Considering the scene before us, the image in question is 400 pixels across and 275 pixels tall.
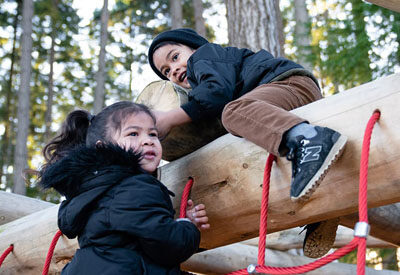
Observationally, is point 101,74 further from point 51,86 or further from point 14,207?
point 14,207

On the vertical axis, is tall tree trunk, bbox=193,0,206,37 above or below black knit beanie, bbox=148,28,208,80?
below

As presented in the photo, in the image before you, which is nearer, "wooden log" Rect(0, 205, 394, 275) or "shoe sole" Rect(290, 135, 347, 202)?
"shoe sole" Rect(290, 135, 347, 202)

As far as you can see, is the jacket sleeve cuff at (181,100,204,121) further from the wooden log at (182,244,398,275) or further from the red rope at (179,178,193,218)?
the wooden log at (182,244,398,275)

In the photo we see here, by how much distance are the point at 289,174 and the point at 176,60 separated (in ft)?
4.53

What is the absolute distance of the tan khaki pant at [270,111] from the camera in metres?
2.03

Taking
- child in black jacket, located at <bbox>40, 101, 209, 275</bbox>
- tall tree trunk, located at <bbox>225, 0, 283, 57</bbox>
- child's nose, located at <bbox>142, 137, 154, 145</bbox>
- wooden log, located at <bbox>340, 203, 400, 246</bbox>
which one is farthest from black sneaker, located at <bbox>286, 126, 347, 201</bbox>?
tall tree trunk, located at <bbox>225, 0, 283, 57</bbox>

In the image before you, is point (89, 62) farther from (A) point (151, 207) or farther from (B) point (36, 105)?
(A) point (151, 207)

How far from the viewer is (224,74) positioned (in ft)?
8.59

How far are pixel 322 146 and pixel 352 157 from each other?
14 centimetres

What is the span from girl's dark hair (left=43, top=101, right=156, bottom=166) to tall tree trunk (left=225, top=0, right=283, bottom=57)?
3.82 m

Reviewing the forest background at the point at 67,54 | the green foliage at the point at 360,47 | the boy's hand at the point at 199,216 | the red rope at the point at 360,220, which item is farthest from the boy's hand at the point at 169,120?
the forest background at the point at 67,54

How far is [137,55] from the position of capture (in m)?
18.1

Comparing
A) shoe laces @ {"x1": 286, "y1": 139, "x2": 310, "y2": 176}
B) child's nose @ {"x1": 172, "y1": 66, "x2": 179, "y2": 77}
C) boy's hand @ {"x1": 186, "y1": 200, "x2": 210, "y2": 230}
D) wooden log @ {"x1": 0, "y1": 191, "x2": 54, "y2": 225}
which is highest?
shoe laces @ {"x1": 286, "y1": 139, "x2": 310, "y2": 176}

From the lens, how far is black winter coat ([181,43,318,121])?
2508mm
